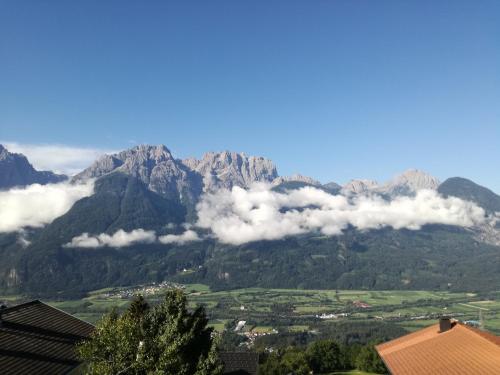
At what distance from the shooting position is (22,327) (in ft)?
106

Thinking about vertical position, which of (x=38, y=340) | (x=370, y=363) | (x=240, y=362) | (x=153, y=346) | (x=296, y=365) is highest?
(x=153, y=346)

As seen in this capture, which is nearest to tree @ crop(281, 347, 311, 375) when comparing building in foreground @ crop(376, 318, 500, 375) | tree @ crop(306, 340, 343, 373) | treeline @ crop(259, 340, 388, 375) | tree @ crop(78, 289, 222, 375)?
treeline @ crop(259, 340, 388, 375)

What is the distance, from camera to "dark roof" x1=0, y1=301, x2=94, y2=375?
26.9 meters

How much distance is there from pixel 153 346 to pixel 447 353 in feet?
69.6

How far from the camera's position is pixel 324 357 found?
90.8 metres

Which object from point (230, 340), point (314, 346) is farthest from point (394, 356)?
point (230, 340)

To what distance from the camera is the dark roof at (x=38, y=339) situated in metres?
26.9

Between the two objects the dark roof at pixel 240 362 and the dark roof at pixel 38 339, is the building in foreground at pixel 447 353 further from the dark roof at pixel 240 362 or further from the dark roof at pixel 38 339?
the dark roof at pixel 38 339

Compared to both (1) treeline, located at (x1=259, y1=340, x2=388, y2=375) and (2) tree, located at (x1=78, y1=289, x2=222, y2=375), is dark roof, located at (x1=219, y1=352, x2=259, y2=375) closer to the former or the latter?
(1) treeline, located at (x1=259, y1=340, x2=388, y2=375)

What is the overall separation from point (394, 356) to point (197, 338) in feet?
61.2

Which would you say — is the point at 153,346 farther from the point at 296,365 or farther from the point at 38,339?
the point at 296,365

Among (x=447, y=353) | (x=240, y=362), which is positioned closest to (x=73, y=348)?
(x=447, y=353)

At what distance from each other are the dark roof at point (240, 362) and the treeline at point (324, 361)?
63.7 ft

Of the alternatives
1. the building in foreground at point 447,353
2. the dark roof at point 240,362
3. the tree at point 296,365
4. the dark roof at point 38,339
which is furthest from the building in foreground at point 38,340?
the tree at point 296,365
